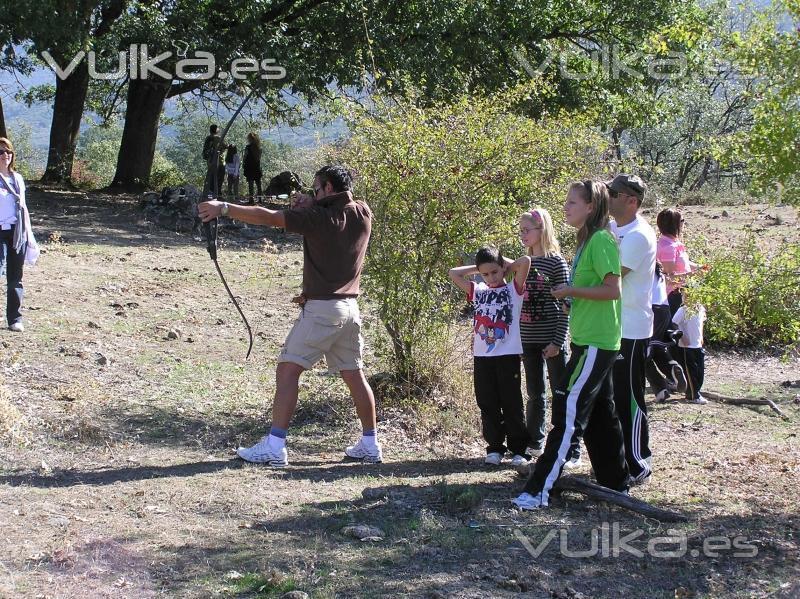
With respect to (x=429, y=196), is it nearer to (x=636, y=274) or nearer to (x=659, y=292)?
(x=659, y=292)

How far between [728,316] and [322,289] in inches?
98.1

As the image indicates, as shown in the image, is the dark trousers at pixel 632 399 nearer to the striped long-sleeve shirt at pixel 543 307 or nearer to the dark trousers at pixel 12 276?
the striped long-sleeve shirt at pixel 543 307

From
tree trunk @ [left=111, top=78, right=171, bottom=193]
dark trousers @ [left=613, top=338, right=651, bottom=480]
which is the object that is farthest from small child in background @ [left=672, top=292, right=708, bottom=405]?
tree trunk @ [left=111, top=78, right=171, bottom=193]

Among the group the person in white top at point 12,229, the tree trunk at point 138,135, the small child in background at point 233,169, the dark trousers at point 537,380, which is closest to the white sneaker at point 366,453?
the dark trousers at point 537,380

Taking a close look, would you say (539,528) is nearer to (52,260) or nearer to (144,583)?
(144,583)

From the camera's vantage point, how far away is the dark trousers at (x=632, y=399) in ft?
18.5

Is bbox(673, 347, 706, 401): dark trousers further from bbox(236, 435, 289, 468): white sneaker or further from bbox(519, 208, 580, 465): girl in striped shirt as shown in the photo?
bbox(236, 435, 289, 468): white sneaker

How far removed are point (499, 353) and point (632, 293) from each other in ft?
3.30

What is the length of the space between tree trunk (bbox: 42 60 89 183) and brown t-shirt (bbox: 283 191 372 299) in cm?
1660

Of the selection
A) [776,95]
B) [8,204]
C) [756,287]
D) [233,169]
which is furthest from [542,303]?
[233,169]

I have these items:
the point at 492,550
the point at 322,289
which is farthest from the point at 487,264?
the point at 492,550

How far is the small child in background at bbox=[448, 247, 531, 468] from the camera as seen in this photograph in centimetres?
614

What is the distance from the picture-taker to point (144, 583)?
13.4ft

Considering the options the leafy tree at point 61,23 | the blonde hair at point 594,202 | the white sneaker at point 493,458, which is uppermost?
the leafy tree at point 61,23
